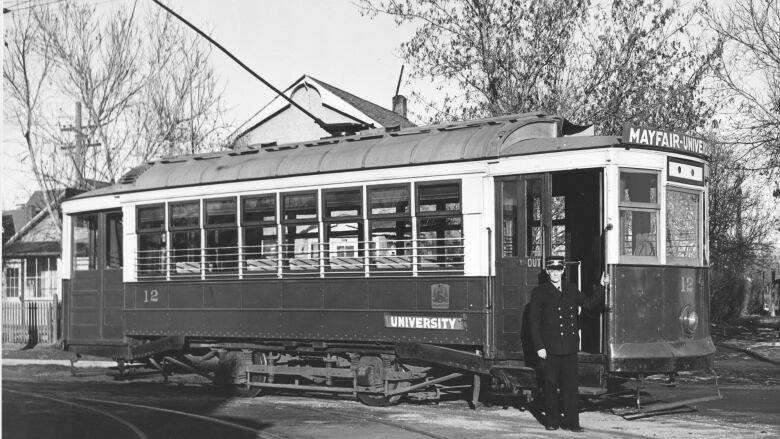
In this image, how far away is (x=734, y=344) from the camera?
24.3 meters

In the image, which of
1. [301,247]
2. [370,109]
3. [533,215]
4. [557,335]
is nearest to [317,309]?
[301,247]

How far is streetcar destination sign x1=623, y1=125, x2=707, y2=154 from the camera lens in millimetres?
10008

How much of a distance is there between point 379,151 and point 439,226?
1.35m

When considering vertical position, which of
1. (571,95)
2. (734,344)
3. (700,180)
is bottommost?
(734,344)

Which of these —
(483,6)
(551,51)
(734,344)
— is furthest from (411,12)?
(734,344)

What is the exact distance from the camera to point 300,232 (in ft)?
41.1

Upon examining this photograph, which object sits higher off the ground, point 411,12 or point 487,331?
point 411,12

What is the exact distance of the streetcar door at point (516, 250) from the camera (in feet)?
34.3

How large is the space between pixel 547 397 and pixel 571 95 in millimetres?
10092

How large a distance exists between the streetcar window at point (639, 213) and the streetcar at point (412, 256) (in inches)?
0.8

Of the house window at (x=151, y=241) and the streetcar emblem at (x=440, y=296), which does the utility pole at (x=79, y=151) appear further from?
the streetcar emblem at (x=440, y=296)

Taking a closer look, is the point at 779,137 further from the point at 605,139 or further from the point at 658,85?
the point at 605,139

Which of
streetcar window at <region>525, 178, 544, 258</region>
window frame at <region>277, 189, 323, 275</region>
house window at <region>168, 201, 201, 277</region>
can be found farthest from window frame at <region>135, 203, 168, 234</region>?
streetcar window at <region>525, 178, 544, 258</region>

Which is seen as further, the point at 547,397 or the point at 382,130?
the point at 382,130
